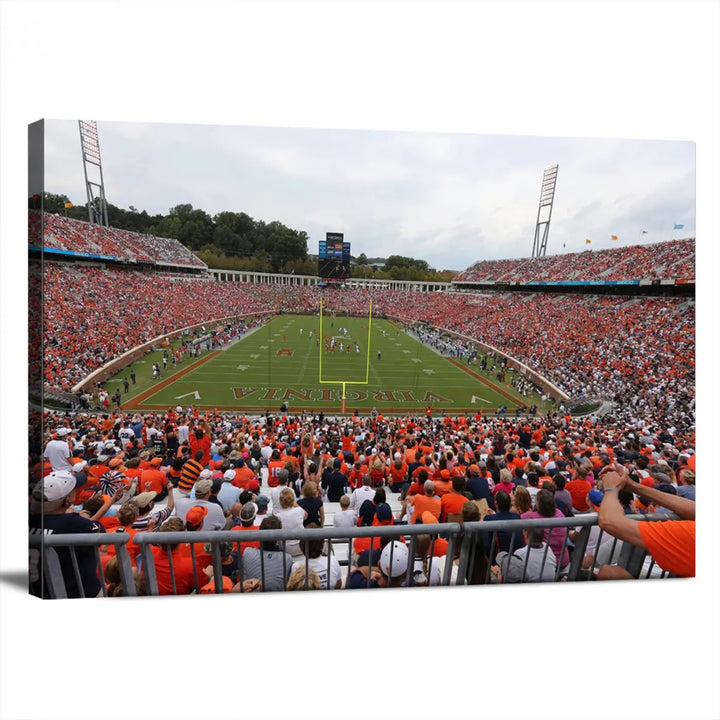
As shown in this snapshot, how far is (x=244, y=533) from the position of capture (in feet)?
9.59

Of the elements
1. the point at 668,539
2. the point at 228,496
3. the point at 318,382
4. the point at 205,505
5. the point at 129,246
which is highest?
→ the point at 129,246

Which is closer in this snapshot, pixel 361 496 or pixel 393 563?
pixel 393 563

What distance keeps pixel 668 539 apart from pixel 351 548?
2.07m

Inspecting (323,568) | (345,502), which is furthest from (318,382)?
(323,568)

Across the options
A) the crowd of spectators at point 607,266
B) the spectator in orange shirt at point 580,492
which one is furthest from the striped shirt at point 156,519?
the crowd of spectators at point 607,266

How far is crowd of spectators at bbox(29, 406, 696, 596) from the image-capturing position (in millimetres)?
3131

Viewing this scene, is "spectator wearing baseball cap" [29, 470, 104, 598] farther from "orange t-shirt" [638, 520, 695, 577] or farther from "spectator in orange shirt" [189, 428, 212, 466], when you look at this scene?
"orange t-shirt" [638, 520, 695, 577]

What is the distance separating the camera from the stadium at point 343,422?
3174 mm

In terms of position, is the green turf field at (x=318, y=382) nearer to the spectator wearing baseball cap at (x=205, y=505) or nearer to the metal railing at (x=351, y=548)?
the spectator wearing baseball cap at (x=205, y=505)

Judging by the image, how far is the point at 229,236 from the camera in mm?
15875

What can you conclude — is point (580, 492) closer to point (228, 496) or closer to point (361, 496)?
point (361, 496)

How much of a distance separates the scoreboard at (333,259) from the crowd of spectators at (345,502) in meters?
17.2

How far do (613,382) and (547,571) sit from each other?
13321 mm

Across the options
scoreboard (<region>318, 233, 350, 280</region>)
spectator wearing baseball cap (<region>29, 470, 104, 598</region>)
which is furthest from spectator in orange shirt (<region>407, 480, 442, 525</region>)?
scoreboard (<region>318, 233, 350, 280</region>)
